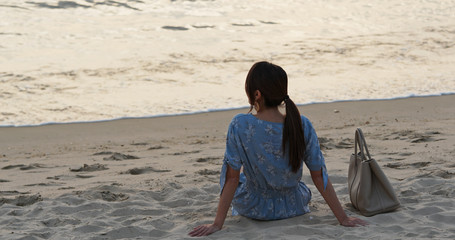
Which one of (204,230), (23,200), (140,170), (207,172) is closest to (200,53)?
(140,170)

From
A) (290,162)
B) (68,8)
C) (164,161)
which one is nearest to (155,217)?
(290,162)

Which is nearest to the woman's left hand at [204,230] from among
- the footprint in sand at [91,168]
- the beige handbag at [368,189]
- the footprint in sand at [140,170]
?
the beige handbag at [368,189]

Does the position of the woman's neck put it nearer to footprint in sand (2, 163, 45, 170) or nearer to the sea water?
footprint in sand (2, 163, 45, 170)

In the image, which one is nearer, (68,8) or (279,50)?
(279,50)

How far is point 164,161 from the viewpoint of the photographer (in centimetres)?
561

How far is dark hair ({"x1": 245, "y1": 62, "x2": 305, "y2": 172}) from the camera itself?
124 inches

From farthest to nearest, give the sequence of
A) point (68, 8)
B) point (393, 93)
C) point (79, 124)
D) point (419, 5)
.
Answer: point (419, 5), point (68, 8), point (393, 93), point (79, 124)

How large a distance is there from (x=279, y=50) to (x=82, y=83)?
4162mm

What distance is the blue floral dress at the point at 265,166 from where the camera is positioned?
10.8 ft

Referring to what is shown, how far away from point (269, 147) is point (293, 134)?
6.8 inches

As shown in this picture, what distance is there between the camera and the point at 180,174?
4.96 m

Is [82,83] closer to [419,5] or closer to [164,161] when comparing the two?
[164,161]

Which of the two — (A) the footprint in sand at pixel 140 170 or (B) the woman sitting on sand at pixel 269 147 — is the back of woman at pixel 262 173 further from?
(A) the footprint in sand at pixel 140 170

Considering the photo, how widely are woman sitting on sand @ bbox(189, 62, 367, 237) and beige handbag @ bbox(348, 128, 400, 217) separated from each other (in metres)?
0.16
